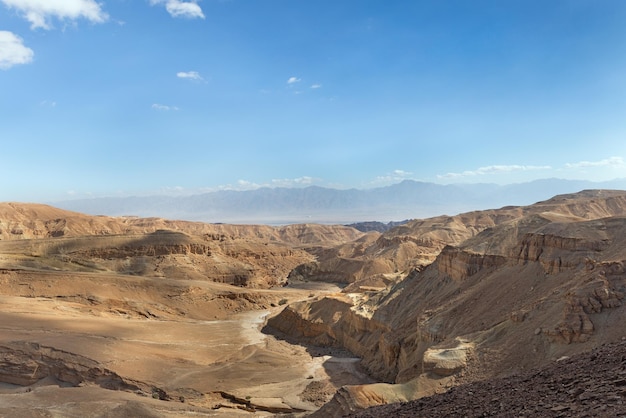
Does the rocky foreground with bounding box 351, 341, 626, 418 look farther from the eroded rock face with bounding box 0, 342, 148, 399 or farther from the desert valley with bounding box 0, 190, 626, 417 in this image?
the eroded rock face with bounding box 0, 342, 148, 399

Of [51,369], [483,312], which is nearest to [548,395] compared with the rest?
[483,312]

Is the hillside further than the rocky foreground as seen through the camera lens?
Yes

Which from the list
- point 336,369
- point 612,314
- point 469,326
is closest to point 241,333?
point 336,369

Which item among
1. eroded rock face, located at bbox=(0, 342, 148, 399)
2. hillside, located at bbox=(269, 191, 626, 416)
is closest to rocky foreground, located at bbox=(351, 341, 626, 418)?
hillside, located at bbox=(269, 191, 626, 416)

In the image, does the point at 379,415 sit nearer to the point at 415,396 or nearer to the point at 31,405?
the point at 415,396

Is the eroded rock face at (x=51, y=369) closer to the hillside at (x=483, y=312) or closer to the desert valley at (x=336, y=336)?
the desert valley at (x=336, y=336)

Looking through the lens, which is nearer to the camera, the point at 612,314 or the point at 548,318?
the point at 612,314

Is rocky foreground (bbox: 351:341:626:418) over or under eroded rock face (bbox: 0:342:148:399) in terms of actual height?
over

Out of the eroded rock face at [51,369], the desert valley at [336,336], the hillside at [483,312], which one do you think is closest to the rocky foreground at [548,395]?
the desert valley at [336,336]
